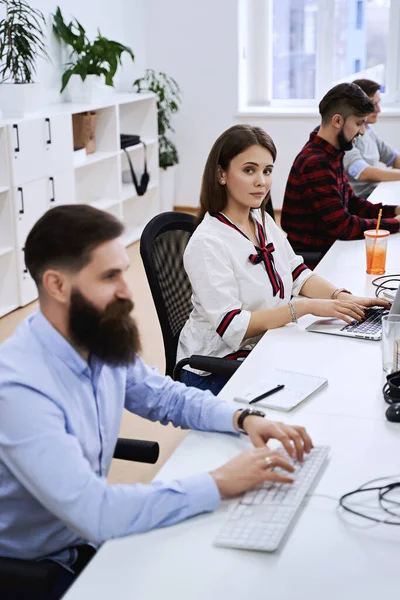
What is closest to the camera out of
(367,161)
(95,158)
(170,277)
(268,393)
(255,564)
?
(255,564)

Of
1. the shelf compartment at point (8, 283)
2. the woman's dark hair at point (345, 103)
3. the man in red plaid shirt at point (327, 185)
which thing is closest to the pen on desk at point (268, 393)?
the man in red plaid shirt at point (327, 185)

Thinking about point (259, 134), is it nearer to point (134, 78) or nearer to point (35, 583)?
point (35, 583)

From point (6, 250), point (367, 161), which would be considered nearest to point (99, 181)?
point (6, 250)

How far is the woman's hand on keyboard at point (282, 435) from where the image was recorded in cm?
146

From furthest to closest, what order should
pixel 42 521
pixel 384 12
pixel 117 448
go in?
1. pixel 384 12
2. pixel 117 448
3. pixel 42 521

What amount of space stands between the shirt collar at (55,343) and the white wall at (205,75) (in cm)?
535

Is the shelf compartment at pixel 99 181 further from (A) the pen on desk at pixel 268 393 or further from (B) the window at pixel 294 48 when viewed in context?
(A) the pen on desk at pixel 268 393

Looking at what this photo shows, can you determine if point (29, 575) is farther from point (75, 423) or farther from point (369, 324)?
point (369, 324)

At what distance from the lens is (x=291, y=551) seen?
4.00 ft

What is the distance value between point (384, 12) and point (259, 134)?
15.1 ft

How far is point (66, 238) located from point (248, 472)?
492mm

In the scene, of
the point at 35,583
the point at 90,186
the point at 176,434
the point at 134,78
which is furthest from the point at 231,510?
the point at 134,78

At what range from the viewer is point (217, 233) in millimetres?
2311

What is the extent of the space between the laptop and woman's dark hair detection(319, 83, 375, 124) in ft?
4.09
